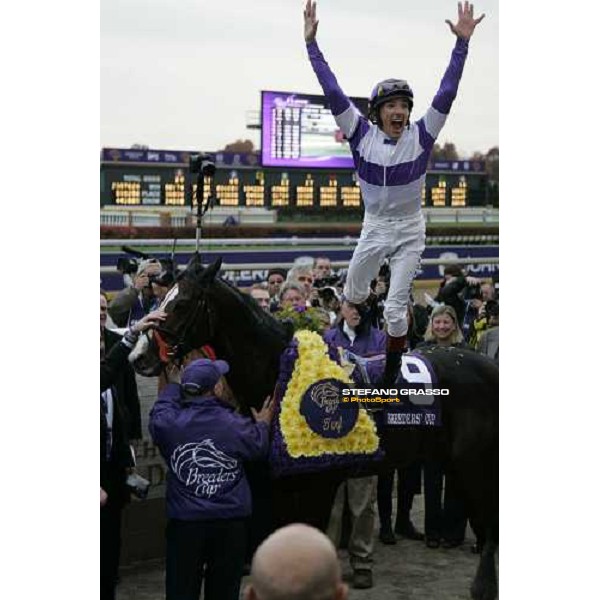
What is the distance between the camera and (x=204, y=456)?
197 inches

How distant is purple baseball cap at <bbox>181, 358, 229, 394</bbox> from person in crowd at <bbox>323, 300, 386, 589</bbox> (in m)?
1.08

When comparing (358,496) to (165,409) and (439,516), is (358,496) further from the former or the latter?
(165,409)

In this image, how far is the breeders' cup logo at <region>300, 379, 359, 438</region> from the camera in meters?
5.68

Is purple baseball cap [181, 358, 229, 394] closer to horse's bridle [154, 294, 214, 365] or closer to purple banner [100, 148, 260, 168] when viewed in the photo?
horse's bridle [154, 294, 214, 365]

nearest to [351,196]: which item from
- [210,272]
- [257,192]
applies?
[257,192]

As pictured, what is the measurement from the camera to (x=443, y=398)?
604cm

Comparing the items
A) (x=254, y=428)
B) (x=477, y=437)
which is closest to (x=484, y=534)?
(x=477, y=437)

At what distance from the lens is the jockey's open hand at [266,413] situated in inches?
219

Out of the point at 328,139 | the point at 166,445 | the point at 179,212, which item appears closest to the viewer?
the point at 166,445

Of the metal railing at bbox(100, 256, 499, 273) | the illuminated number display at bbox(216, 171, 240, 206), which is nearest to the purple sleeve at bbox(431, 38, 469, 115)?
the metal railing at bbox(100, 256, 499, 273)

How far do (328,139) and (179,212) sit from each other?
567 cm

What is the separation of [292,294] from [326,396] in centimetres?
182

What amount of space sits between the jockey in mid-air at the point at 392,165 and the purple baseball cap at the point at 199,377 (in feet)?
3.88
